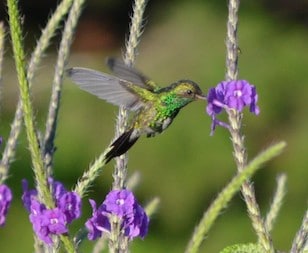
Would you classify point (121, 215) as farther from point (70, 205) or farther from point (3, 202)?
point (3, 202)

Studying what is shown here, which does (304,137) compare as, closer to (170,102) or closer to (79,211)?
(170,102)

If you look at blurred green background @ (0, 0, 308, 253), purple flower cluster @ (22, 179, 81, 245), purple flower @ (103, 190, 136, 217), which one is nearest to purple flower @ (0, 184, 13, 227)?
purple flower cluster @ (22, 179, 81, 245)

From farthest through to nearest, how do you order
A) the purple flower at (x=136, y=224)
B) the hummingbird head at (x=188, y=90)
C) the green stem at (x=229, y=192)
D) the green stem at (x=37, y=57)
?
the hummingbird head at (x=188, y=90), the green stem at (x=37, y=57), the purple flower at (x=136, y=224), the green stem at (x=229, y=192)

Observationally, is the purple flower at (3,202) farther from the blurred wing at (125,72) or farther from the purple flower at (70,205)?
the blurred wing at (125,72)

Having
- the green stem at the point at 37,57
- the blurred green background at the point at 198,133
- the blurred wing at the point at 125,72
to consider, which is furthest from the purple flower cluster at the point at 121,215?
the blurred green background at the point at 198,133

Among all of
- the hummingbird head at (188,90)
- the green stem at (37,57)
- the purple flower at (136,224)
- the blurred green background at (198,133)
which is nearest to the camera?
the purple flower at (136,224)

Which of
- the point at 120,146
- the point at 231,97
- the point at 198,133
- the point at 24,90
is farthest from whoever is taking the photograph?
the point at 198,133

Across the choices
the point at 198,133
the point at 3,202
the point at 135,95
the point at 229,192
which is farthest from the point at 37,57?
the point at 198,133
